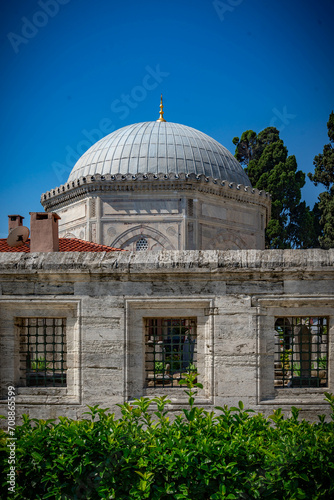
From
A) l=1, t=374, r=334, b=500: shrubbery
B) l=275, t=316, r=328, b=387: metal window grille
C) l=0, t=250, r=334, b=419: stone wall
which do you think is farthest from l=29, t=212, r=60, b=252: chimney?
l=1, t=374, r=334, b=500: shrubbery

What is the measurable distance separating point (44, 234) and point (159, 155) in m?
12.0

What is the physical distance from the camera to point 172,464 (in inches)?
132

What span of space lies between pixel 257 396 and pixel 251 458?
1.39 m

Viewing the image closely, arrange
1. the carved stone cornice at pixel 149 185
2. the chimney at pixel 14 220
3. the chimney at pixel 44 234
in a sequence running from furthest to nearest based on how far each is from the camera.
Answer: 1. the carved stone cornice at pixel 149 185
2. the chimney at pixel 14 220
3. the chimney at pixel 44 234

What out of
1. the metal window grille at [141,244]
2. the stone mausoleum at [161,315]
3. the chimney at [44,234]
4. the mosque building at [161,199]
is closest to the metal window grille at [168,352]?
the stone mausoleum at [161,315]

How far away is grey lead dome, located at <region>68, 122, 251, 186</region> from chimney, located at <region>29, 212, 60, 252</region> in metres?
10.8

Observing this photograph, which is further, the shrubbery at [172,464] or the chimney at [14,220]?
the chimney at [14,220]

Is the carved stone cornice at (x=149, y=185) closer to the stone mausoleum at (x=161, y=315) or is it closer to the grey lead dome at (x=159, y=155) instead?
the grey lead dome at (x=159, y=155)

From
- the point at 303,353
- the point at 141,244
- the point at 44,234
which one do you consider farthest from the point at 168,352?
the point at 141,244

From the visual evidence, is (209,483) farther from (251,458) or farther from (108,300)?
(108,300)

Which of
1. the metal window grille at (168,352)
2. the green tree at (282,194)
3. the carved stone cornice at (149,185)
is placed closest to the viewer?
the metal window grille at (168,352)

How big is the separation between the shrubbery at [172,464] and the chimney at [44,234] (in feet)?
16.4

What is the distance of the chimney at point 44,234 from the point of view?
8.47 metres

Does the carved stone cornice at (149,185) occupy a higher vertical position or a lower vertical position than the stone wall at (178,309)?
higher
